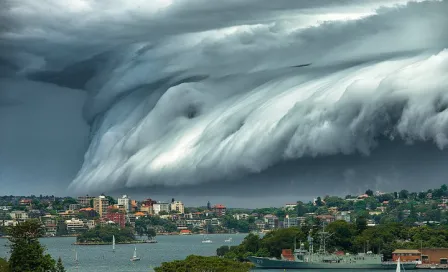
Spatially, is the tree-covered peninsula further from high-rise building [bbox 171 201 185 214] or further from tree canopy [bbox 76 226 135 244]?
high-rise building [bbox 171 201 185 214]

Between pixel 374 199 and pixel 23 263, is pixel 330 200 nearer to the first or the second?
pixel 374 199

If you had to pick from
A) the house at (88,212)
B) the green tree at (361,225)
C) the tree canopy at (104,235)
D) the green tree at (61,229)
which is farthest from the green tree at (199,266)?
the house at (88,212)

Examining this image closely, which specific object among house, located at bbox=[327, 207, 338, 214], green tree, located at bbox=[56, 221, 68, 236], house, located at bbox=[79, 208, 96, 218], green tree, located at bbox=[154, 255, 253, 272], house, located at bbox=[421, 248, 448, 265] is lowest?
green tree, located at bbox=[154, 255, 253, 272]


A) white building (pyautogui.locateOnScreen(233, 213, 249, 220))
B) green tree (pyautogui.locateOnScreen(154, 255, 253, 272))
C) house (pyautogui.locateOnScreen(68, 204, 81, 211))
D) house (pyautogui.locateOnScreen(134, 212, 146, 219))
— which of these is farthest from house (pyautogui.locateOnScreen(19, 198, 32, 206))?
green tree (pyautogui.locateOnScreen(154, 255, 253, 272))

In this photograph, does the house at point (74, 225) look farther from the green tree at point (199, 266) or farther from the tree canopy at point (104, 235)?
the green tree at point (199, 266)

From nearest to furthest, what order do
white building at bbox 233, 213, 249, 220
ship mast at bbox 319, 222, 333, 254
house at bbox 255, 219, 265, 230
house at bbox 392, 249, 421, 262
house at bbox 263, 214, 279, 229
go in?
house at bbox 392, 249, 421, 262 < ship mast at bbox 319, 222, 333, 254 < house at bbox 263, 214, 279, 229 < house at bbox 255, 219, 265, 230 < white building at bbox 233, 213, 249, 220

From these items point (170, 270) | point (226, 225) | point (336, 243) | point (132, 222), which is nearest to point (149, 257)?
point (336, 243)
